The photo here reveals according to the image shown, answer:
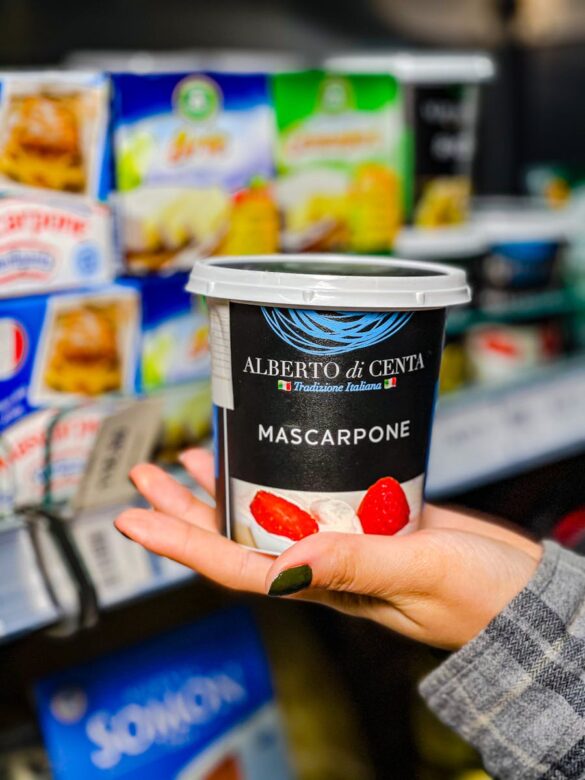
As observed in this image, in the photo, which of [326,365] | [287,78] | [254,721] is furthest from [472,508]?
[326,365]

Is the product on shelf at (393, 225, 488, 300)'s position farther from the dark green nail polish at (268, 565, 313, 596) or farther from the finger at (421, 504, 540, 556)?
the dark green nail polish at (268, 565, 313, 596)

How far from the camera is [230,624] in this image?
134 centimetres

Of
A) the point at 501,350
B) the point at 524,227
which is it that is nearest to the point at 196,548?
the point at 501,350

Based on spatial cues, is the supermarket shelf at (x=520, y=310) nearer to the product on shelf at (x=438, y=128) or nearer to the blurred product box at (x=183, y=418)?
the product on shelf at (x=438, y=128)

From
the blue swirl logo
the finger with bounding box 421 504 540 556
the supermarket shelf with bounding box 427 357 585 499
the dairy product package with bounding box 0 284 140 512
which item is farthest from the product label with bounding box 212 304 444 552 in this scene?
the supermarket shelf with bounding box 427 357 585 499

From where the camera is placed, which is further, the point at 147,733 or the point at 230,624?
the point at 230,624

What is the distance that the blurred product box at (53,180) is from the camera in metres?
0.99

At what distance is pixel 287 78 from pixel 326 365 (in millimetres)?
583

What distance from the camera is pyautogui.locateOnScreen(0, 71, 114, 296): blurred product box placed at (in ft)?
3.26

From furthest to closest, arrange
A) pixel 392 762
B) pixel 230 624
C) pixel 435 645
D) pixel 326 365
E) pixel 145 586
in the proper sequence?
pixel 392 762, pixel 230 624, pixel 145 586, pixel 435 645, pixel 326 365

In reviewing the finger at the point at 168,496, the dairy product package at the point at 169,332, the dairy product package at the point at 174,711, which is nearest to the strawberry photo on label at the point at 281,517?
the finger at the point at 168,496

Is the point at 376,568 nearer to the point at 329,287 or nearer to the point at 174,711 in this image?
the point at 329,287

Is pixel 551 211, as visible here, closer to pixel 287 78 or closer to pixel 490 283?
pixel 490 283

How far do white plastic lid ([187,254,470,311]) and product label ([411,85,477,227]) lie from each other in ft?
1.88
